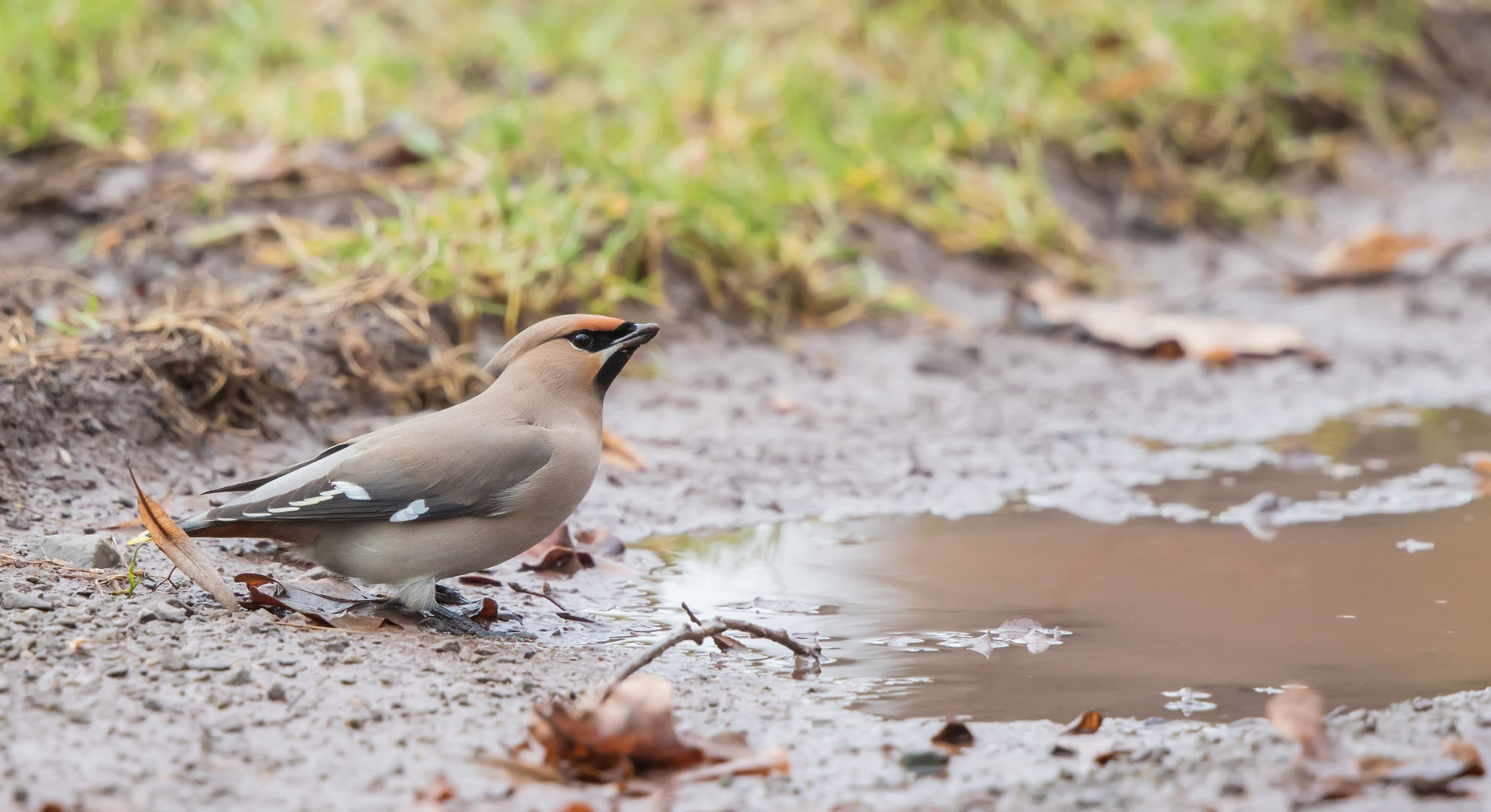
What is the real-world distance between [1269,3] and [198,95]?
6.15 metres

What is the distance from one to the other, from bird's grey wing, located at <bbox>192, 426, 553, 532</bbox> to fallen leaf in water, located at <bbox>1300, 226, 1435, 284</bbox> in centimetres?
483

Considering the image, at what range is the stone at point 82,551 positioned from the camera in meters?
3.24

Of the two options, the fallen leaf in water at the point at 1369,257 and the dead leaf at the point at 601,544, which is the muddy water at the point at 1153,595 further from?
the fallen leaf in water at the point at 1369,257

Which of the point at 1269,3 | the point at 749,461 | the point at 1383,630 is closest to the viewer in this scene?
the point at 1383,630

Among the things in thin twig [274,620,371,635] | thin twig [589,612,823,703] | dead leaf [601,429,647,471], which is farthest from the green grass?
thin twig [589,612,823,703]

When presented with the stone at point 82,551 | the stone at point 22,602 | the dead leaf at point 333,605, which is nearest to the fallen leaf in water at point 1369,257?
the dead leaf at point 333,605

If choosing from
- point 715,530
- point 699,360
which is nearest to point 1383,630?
point 715,530

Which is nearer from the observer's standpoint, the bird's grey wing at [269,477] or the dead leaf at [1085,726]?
the dead leaf at [1085,726]

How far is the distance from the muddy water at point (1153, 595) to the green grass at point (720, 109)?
188cm

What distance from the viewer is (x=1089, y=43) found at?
8.38 metres

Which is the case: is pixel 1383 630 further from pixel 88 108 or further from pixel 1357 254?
pixel 88 108

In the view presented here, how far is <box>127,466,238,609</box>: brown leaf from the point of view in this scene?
3.09 meters

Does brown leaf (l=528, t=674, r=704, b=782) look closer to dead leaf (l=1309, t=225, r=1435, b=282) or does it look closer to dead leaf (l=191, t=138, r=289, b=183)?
dead leaf (l=191, t=138, r=289, b=183)

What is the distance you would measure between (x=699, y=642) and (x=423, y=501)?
751 millimetres
